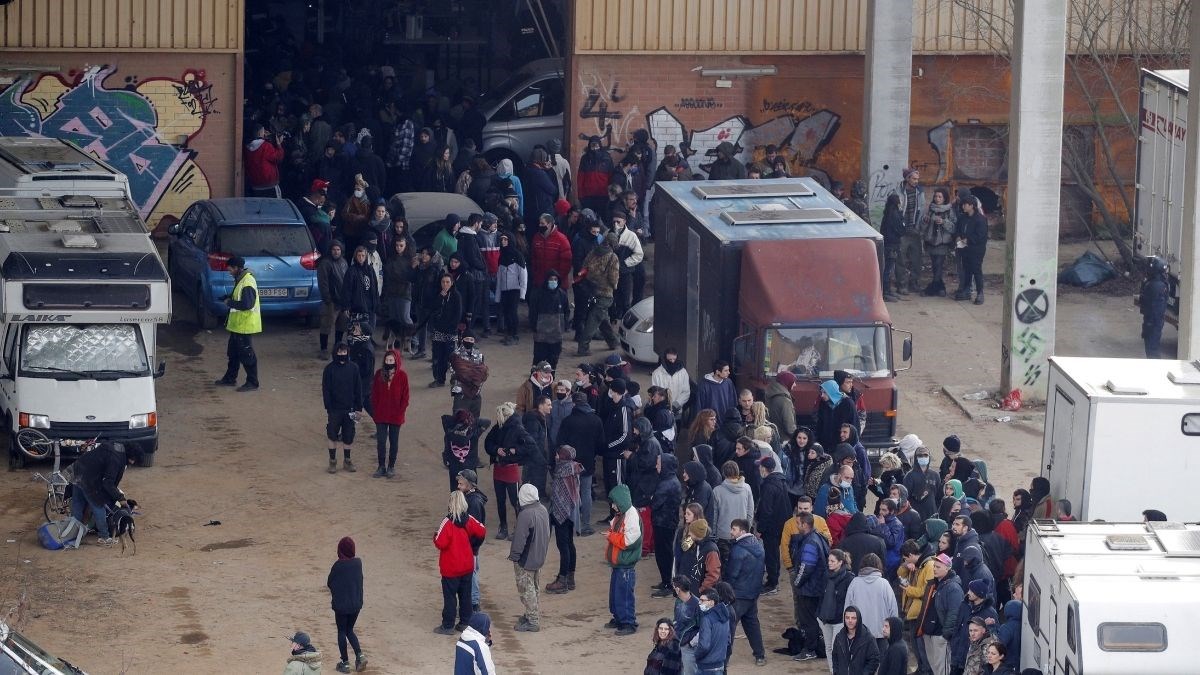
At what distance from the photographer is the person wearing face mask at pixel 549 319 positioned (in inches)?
945

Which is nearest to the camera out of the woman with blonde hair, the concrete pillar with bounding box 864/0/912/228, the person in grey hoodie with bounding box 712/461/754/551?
the person in grey hoodie with bounding box 712/461/754/551

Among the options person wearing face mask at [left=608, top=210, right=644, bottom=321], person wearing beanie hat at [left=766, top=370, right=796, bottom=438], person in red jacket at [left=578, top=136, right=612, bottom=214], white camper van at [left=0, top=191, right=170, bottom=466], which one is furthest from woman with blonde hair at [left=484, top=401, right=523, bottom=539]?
person in red jacket at [left=578, top=136, right=612, bottom=214]

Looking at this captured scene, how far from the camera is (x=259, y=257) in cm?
2570

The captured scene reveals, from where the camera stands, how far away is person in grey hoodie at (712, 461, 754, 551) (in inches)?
682

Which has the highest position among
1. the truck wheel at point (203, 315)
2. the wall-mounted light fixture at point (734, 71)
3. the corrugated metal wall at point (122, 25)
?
the corrugated metal wall at point (122, 25)

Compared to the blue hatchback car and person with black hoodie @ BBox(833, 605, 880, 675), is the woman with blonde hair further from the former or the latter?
the blue hatchback car

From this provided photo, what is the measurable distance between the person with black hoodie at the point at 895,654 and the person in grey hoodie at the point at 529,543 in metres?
3.53

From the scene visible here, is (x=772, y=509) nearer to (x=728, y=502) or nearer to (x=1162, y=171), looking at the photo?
(x=728, y=502)

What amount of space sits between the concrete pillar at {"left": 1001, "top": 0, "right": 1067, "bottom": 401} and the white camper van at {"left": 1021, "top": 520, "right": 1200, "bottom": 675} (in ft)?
33.1

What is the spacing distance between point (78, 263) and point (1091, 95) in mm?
16927

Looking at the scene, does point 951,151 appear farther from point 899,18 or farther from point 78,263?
point 78,263

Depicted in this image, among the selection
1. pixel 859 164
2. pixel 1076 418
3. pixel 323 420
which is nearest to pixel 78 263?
pixel 323 420

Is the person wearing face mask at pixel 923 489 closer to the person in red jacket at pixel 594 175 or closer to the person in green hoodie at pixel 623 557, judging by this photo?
the person in green hoodie at pixel 623 557

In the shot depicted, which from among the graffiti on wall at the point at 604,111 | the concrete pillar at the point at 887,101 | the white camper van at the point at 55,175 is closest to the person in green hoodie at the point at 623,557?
the white camper van at the point at 55,175
